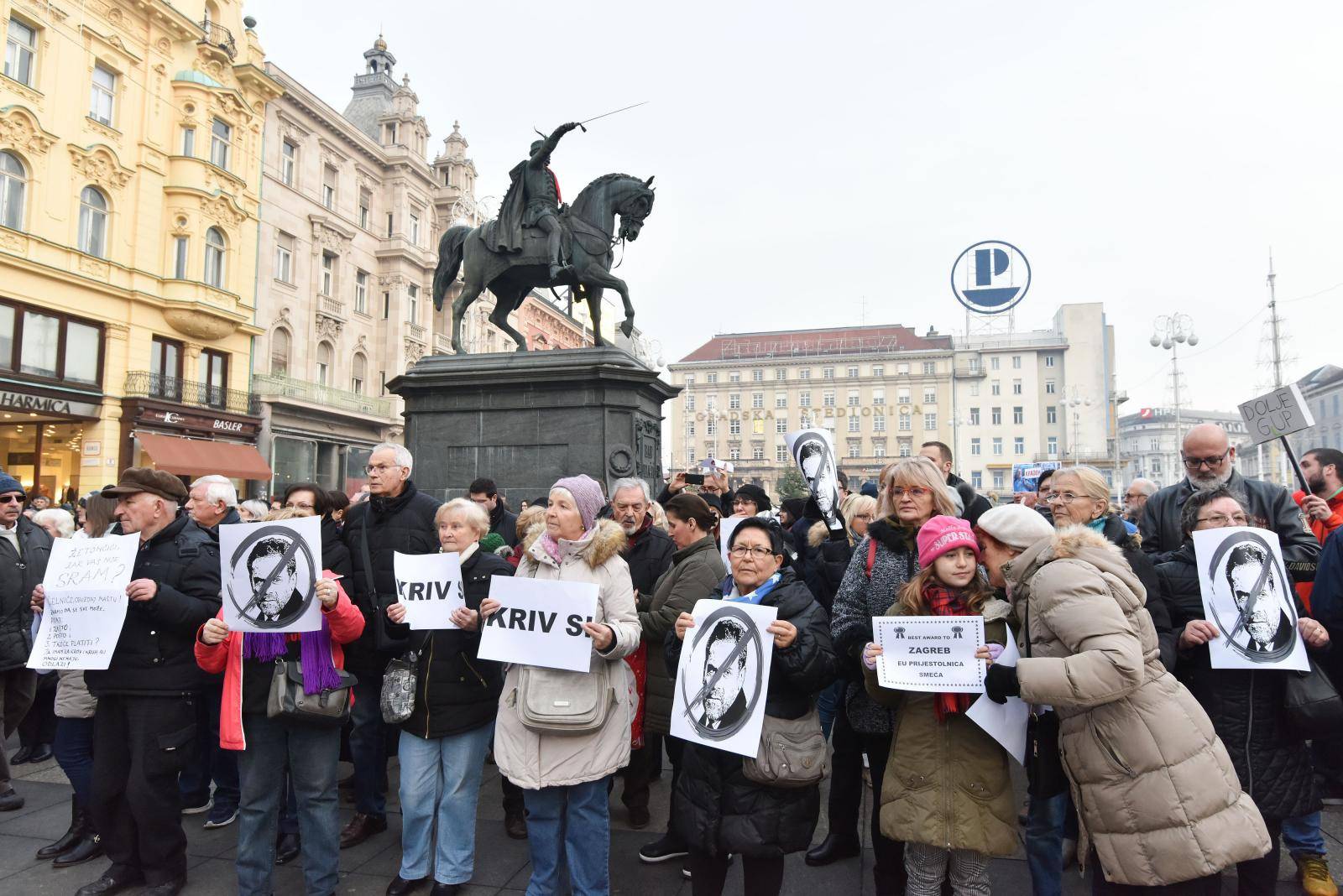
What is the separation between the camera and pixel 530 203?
37.7 ft

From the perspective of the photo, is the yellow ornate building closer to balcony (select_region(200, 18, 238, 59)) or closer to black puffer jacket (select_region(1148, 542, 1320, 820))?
balcony (select_region(200, 18, 238, 59))

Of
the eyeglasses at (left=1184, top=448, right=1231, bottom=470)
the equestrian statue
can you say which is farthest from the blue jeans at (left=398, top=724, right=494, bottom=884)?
the equestrian statue

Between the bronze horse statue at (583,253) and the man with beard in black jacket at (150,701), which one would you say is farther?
the bronze horse statue at (583,253)

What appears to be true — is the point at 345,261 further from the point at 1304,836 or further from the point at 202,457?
the point at 1304,836

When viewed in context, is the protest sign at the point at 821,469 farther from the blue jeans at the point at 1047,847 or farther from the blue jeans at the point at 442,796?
the blue jeans at the point at 442,796

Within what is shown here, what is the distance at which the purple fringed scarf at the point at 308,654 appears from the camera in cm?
385

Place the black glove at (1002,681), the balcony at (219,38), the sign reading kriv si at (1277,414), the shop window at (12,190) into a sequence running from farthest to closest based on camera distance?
the balcony at (219,38), the shop window at (12,190), the sign reading kriv si at (1277,414), the black glove at (1002,681)

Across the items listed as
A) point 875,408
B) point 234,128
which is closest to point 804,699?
point 234,128

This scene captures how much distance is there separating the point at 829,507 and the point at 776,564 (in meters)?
2.66

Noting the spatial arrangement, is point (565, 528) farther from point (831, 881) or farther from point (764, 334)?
point (764, 334)

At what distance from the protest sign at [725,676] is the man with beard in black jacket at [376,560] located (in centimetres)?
192

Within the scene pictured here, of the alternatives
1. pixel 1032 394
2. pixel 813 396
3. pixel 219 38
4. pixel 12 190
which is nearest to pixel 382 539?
pixel 12 190

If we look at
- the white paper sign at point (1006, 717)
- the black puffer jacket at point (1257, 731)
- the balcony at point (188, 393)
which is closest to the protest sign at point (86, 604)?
the white paper sign at point (1006, 717)

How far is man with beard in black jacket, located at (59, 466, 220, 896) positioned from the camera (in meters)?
3.96
